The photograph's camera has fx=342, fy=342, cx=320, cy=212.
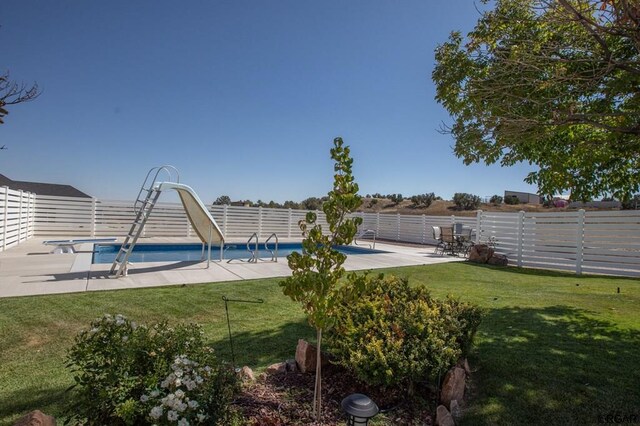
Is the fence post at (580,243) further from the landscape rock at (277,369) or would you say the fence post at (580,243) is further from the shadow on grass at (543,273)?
the landscape rock at (277,369)

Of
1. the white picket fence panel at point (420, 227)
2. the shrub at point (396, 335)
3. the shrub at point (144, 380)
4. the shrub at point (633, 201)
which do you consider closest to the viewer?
the shrub at point (144, 380)

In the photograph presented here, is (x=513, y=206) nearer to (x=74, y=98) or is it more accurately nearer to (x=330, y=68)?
(x=330, y=68)

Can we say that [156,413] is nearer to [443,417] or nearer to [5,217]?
[443,417]

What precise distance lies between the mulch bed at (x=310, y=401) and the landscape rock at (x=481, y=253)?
10341 millimetres

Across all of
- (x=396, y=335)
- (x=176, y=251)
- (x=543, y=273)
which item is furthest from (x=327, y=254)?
(x=176, y=251)

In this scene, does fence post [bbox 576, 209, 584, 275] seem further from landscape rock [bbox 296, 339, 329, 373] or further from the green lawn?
landscape rock [bbox 296, 339, 329, 373]

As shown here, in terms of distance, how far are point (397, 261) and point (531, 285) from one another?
413 centimetres

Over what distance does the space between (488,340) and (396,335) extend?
192 centimetres

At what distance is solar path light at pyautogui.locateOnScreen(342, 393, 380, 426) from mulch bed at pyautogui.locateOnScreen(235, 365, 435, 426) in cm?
48

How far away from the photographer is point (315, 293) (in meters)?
2.22

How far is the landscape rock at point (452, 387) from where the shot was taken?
2.61 metres

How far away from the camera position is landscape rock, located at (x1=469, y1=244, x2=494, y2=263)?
1190 centimetres

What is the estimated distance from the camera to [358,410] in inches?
72.4

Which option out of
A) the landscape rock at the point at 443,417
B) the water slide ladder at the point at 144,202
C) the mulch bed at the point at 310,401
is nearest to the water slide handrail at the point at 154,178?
the water slide ladder at the point at 144,202
